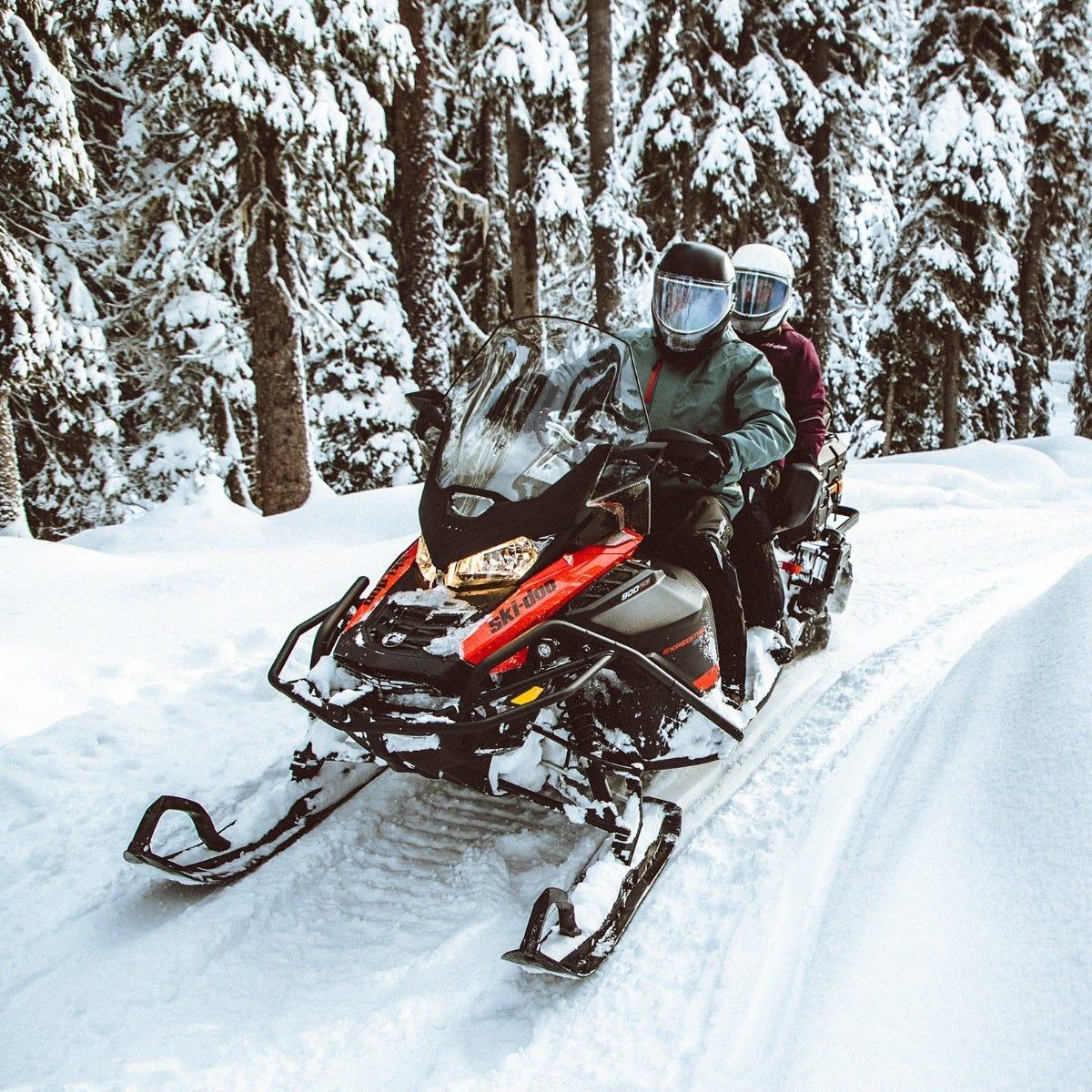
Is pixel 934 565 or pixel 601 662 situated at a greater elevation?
pixel 601 662

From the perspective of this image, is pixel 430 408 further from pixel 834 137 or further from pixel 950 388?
pixel 950 388

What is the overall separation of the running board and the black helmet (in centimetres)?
228

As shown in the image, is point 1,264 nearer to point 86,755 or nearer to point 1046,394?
point 86,755

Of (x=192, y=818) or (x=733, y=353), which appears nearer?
(x=192, y=818)

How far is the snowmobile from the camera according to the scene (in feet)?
9.52

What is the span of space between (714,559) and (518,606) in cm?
110

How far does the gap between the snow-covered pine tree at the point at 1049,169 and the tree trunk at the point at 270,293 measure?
64.8 feet

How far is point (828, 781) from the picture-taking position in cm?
361

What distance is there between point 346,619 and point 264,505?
657 centimetres

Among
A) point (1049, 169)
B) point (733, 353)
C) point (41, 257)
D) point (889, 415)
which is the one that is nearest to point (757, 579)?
point (733, 353)

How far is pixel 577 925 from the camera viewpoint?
2.71 meters

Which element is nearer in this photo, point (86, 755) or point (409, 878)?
point (409, 878)

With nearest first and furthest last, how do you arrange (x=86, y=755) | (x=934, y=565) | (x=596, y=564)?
(x=596, y=564) → (x=86, y=755) → (x=934, y=565)

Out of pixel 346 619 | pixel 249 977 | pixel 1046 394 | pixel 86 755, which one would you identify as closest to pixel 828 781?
pixel 346 619
